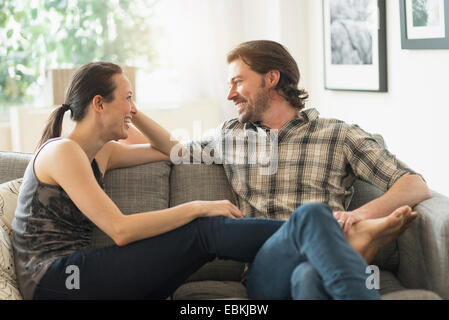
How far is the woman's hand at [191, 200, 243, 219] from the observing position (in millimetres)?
1886

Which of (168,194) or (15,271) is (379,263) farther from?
(15,271)

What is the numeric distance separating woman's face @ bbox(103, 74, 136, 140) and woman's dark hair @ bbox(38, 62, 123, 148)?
2 cm

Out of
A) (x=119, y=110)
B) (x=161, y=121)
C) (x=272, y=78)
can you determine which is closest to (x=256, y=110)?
(x=272, y=78)

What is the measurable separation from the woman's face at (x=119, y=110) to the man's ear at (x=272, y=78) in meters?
0.59

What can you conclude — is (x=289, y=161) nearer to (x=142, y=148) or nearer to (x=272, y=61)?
(x=272, y=61)

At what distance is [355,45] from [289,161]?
1.58 metres

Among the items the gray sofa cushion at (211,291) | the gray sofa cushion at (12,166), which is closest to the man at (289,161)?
the gray sofa cushion at (211,291)

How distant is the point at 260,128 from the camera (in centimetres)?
241

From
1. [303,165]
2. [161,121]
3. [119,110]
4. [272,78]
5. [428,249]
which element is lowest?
[428,249]

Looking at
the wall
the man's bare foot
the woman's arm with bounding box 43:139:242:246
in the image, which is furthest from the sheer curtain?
the man's bare foot

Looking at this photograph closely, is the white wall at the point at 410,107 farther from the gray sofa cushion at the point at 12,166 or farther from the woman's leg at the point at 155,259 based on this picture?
the gray sofa cushion at the point at 12,166

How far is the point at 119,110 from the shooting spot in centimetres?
210

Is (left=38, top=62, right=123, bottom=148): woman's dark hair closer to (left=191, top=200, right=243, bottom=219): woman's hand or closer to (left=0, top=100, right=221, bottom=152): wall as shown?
(left=191, top=200, right=243, bottom=219): woman's hand

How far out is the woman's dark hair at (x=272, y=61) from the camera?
96.3 inches
